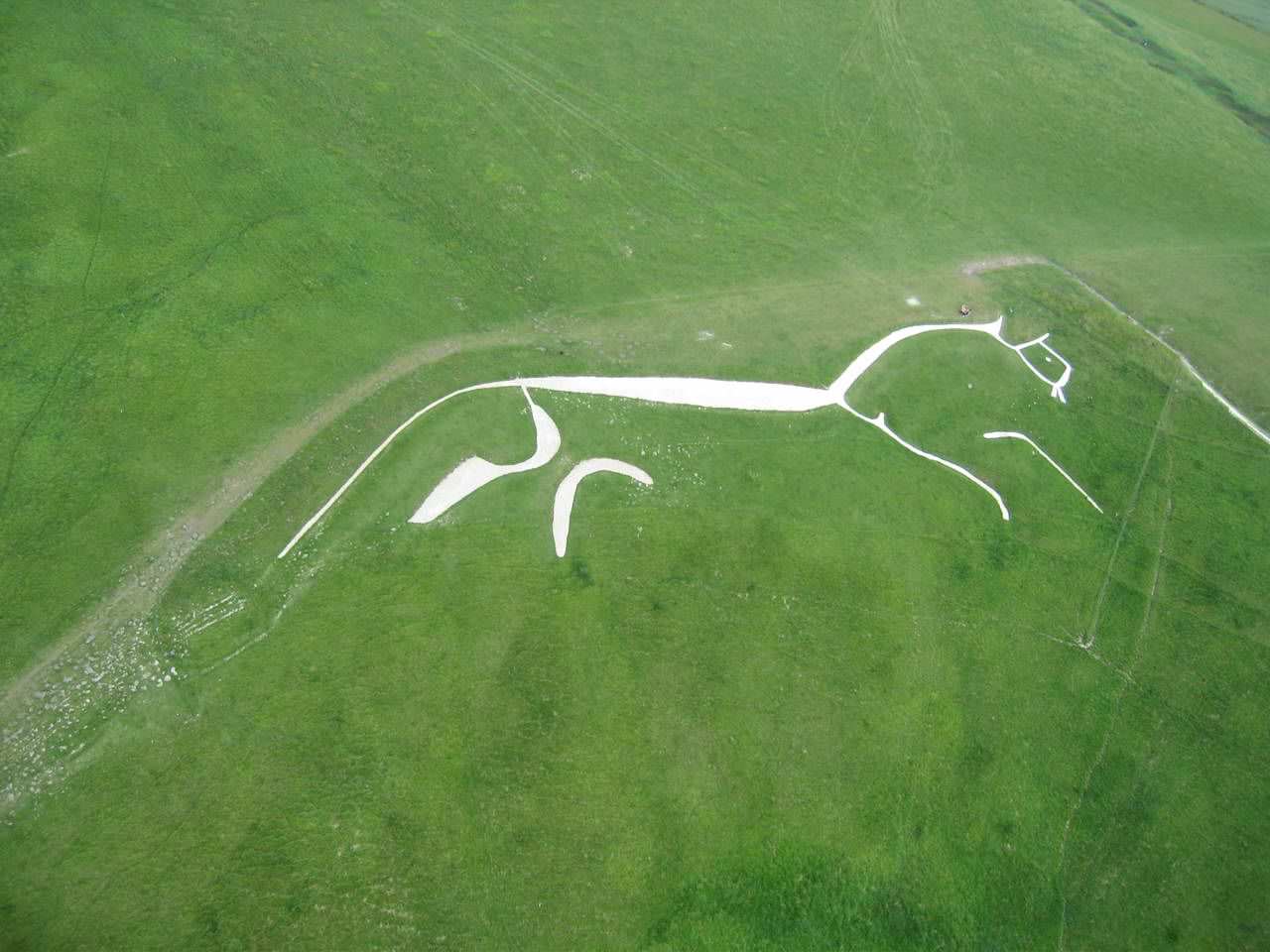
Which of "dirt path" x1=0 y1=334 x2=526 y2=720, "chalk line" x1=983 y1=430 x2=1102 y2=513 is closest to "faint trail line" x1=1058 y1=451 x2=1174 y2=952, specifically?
"chalk line" x1=983 y1=430 x2=1102 y2=513

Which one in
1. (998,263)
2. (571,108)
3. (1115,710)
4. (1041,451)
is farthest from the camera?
(571,108)

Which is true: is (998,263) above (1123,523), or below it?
above

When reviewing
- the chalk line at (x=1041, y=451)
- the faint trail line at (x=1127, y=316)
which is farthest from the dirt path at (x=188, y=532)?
the faint trail line at (x=1127, y=316)

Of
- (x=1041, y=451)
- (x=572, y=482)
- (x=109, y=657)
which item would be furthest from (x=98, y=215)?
(x=1041, y=451)

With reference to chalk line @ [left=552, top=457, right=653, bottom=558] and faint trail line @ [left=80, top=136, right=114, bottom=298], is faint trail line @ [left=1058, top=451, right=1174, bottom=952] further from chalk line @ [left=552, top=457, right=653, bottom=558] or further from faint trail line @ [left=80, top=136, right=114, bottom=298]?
faint trail line @ [left=80, top=136, right=114, bottom=298]

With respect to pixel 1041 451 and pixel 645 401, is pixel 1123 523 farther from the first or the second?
pixel 645 401

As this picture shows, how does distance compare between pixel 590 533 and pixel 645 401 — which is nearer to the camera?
pixel 590 533

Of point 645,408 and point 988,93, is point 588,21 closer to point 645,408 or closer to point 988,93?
point 988,93

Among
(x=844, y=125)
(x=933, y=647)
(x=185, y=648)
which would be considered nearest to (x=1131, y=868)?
(x=933, y=647)
